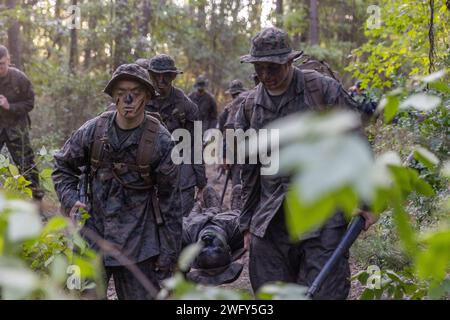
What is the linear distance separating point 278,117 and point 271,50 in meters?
0.51

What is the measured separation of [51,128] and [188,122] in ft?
25.0

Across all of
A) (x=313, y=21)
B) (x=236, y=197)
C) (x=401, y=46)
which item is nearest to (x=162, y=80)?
(x=236, y=197)

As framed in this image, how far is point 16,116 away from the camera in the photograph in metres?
10.6

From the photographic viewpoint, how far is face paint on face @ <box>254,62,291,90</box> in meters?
5.17

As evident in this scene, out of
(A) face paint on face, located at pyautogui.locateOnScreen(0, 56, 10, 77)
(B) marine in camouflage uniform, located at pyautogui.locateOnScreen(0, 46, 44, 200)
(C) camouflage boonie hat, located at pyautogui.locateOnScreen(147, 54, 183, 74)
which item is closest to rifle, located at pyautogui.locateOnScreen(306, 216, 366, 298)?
(C) camouflage boonie hat, located at pyautogui.locateOnScreen(147, 54, 183, 74)

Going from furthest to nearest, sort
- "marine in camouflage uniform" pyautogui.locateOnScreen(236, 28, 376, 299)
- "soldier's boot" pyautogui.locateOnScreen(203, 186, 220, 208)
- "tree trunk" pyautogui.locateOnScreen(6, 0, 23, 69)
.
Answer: "tree trunk" pyautogui.locateOnScreen(6, 0, 23, 69)
"soldier's boot" pyautogui.locateOnScreen(203, 186, 220, 208)
"marine in camouflage uniform" pyautogui.locateOnScreen(236, 28, 376, 299)

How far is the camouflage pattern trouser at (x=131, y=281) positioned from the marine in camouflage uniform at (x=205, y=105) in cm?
1063

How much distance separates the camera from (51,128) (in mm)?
15562

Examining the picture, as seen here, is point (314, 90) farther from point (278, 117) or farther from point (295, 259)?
point (295, 259)

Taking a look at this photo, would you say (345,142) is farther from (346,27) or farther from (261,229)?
(346,27)

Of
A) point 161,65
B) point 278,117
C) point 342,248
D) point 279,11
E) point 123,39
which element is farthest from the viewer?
point 279,11

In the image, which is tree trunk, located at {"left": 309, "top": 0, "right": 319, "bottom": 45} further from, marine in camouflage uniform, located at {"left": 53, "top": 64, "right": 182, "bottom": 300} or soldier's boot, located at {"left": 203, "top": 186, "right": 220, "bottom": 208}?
marine in camouflage uniform, located at {"left": 53, "top": 64, "right": 182, "bottom": 300}

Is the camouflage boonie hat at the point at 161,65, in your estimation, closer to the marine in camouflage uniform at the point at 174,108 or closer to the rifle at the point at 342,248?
the marine in camouflage uniform at the point at 174,108
